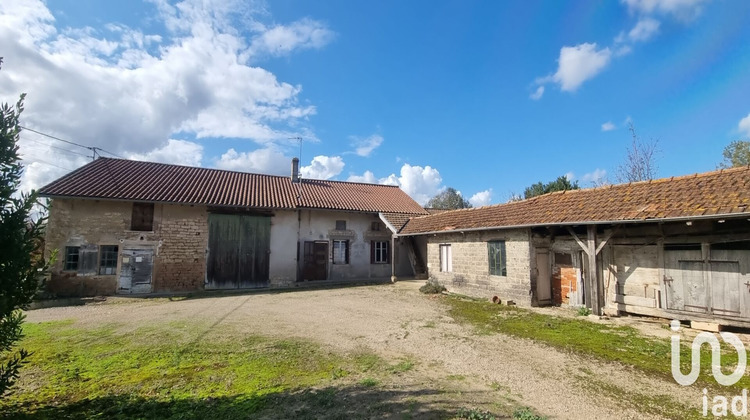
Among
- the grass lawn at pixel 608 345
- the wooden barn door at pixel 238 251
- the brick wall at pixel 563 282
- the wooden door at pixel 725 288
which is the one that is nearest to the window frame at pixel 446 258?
the grass lawn at pixel 608 345

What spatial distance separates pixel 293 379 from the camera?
5117mm

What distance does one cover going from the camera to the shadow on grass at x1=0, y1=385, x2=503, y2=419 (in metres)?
3.98

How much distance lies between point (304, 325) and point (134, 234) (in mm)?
10571

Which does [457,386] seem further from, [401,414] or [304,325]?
[304,325]

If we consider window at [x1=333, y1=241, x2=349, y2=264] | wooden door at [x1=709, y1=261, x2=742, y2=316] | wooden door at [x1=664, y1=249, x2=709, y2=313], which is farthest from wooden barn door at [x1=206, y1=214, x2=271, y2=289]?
wooden door at [x1=709, y1=261, x2=742, y2=316]

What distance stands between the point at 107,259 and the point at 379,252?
41.4 feet

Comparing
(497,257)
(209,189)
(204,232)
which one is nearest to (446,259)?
(497,257)

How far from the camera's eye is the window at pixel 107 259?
14.3 m

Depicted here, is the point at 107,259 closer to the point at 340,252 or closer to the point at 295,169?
the point at 340,252

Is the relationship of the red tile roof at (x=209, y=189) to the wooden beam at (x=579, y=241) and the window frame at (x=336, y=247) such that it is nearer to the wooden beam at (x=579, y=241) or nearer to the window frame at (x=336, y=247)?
the window frame at (x=336, y=247)

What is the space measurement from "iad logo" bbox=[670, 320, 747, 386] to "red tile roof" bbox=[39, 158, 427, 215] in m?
14.4

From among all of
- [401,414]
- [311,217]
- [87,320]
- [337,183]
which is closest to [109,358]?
[87,320]

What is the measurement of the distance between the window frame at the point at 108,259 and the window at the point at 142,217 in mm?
1116

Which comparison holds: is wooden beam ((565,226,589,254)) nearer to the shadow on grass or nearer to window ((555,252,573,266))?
window ((555,252,573,266))
